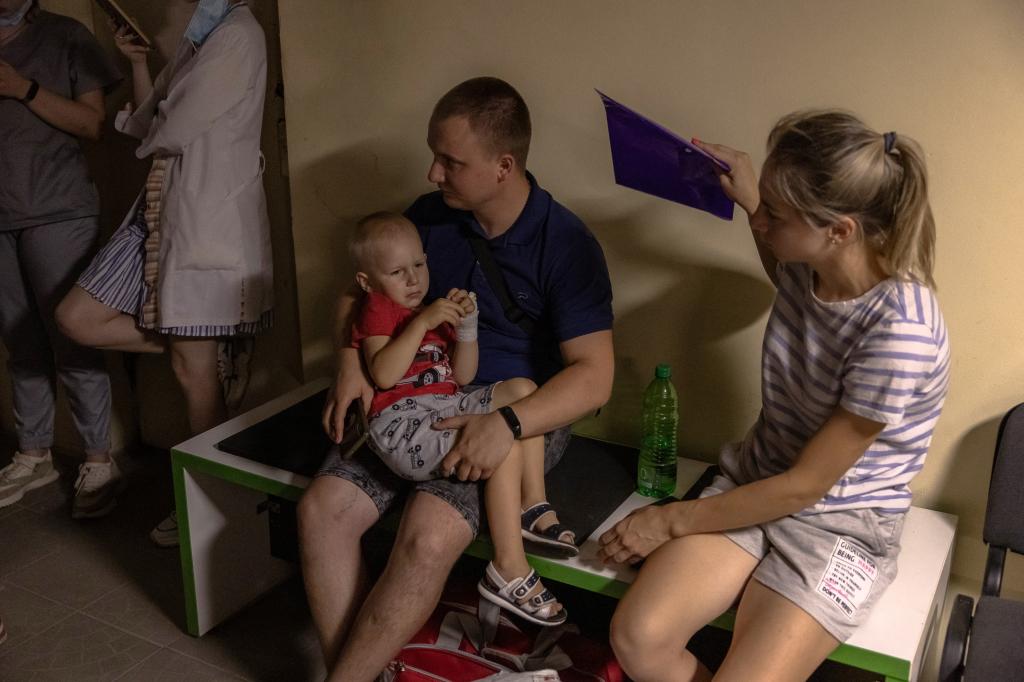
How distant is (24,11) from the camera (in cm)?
253

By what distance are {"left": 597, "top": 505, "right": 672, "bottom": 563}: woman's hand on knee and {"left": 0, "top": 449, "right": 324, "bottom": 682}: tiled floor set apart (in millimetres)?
876

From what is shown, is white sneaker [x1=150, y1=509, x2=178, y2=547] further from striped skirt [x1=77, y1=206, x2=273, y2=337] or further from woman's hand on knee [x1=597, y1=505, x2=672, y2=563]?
woman's hand on knee [x1=597, y1=505, x2=672, y2=563]

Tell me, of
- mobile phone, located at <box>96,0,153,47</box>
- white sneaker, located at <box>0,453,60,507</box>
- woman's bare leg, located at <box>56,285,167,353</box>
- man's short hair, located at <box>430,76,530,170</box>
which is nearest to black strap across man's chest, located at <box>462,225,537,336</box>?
man's short hair, located at <box>430,76,530,170</box>

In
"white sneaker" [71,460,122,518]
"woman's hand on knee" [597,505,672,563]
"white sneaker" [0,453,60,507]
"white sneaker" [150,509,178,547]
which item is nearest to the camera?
"woman's hand on knee" [597,505,672,563]

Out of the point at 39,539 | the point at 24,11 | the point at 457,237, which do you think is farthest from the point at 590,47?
the point at 39,539

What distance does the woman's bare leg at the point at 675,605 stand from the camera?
1561mm

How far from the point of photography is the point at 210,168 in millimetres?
2291

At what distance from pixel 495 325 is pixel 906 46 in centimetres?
99

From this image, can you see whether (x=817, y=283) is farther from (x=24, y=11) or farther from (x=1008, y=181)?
(x=24, y=11)

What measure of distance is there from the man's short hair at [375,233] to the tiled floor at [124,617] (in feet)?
3.11

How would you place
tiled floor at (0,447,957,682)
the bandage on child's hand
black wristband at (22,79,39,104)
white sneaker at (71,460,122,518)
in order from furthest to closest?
white sneaker at (71,460,122,518), black wristband at (22,79,39,104), tiled floor at (0,447,957,682), the bandage on child's hand

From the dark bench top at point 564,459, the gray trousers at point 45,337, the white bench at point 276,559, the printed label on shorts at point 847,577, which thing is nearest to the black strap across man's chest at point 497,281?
the dark bench top at point 564,459

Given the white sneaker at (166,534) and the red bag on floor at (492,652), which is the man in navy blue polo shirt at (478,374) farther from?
the white sneaker at (166,534)

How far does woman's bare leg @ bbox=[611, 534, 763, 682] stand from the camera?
5.12 feet
